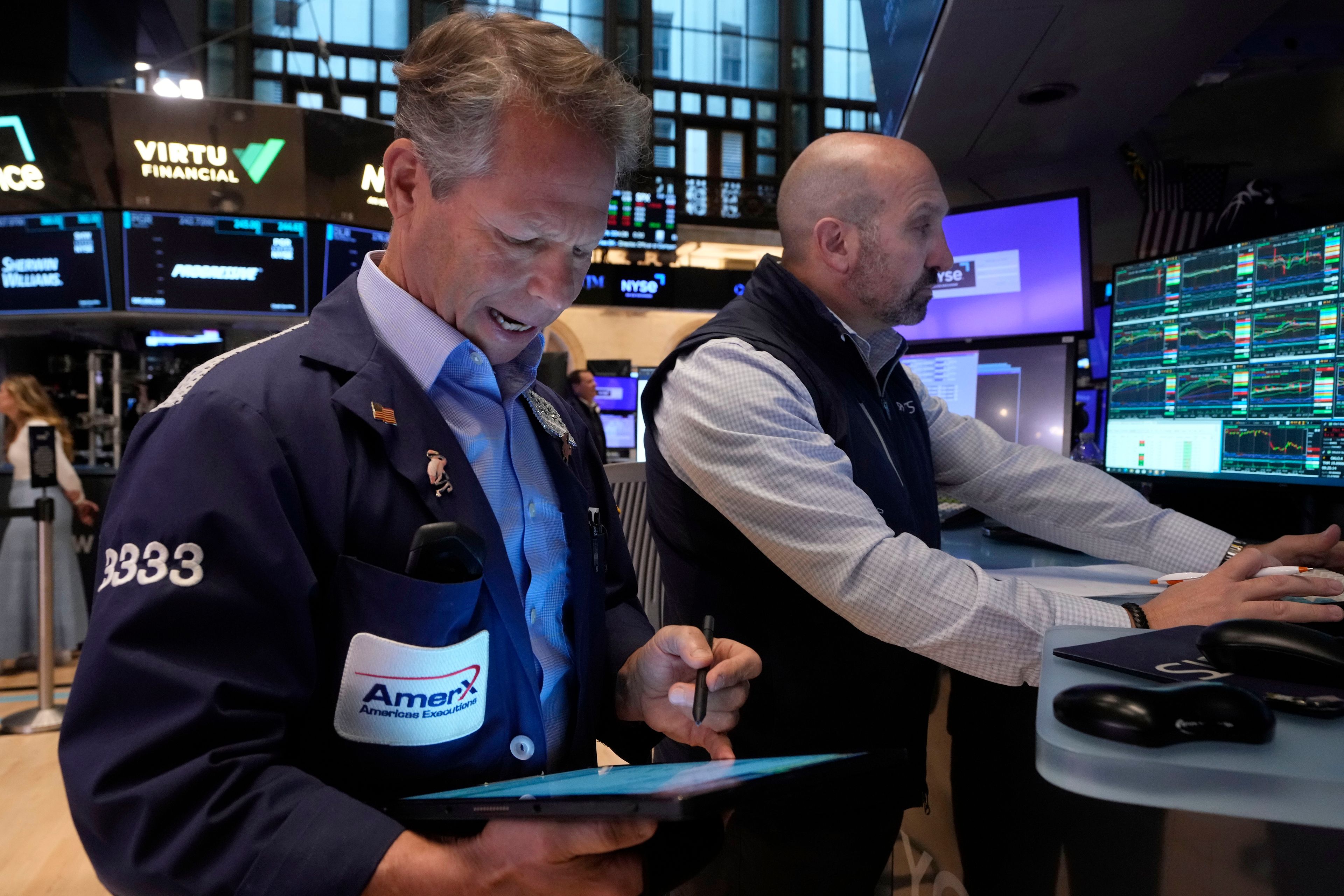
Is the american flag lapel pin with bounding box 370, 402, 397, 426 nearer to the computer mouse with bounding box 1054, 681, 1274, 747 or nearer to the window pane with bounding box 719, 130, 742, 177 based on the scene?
the computer mouse with bounding box 1054, 681, 1274, 747

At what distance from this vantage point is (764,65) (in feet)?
62.6

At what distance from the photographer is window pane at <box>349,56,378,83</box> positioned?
673 inches

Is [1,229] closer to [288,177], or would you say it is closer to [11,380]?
[11,380]

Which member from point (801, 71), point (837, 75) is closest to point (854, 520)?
point (801, 71)

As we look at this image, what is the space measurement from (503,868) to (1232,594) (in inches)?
34.2

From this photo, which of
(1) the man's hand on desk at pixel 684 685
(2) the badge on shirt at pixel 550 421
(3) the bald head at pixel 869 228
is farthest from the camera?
(3) the bald head at pixel 869 228

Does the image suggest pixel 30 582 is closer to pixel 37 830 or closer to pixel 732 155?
pixel 37 830

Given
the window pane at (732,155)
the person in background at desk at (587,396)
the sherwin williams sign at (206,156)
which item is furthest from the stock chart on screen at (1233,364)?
the window pane at (732,155)

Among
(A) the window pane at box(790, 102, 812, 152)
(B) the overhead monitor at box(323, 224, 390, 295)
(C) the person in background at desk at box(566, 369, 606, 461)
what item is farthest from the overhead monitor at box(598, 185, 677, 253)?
(A) the window pane at box(790, 102, 812, 152)

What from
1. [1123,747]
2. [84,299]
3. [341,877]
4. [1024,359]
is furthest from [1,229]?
[1123,747]

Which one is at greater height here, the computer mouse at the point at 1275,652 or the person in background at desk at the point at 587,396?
the person in background at desk at the point at 587,396

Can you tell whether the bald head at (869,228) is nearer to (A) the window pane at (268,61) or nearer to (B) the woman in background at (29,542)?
(B) the woman in background at (29,542)

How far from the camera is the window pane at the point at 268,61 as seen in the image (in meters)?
16.7

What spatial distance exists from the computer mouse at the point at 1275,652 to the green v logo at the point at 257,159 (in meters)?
5.57
